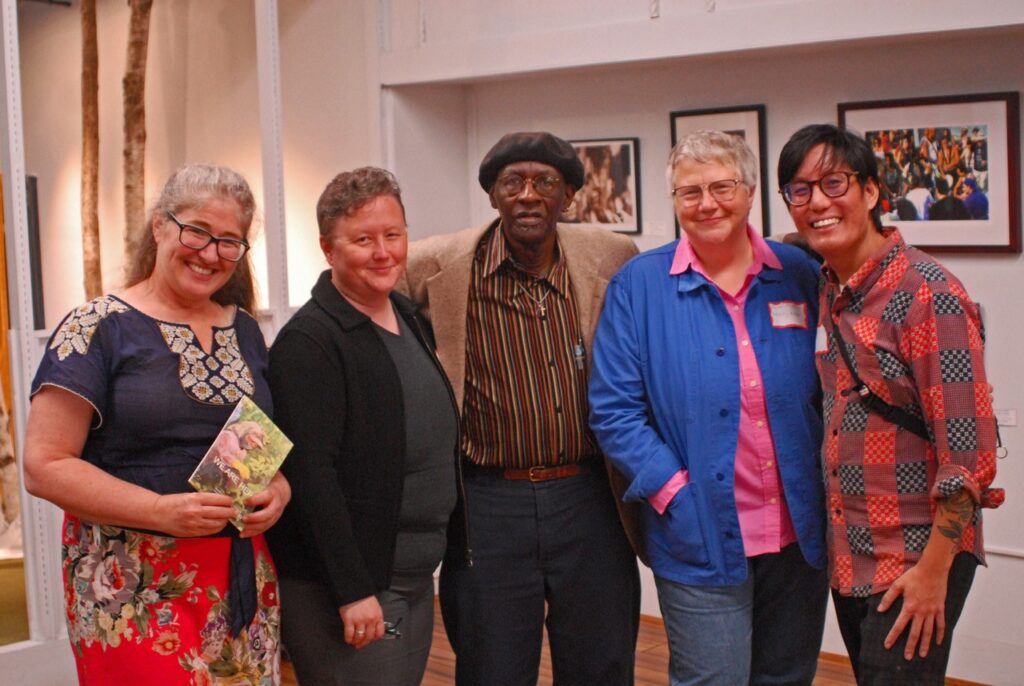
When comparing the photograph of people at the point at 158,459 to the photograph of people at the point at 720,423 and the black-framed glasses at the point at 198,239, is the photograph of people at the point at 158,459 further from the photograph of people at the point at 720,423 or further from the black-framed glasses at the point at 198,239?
the photograph of people at the point at 720,423

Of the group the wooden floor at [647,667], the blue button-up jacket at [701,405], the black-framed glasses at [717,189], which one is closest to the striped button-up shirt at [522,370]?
the blue button-up jacket at [701,405]

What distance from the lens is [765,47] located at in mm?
4371

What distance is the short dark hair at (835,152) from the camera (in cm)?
250

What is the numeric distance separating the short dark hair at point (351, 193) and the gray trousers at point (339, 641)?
77cm

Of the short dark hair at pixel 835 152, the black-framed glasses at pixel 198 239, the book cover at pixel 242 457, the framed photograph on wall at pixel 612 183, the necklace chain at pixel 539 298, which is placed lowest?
the book cover at pixel 242 457

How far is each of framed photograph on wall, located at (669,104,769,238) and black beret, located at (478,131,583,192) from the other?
204 centimetres

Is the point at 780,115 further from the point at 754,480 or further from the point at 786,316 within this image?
the point at 754,480

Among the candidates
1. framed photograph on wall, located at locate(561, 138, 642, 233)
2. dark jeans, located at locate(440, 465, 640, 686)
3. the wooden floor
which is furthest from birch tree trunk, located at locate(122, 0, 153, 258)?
dark jeans, located at locate(440, 465, 640, 686)

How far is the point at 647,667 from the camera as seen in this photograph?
468 cm

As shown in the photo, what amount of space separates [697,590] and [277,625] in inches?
37.3

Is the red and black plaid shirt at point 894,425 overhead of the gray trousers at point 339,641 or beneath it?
overhead

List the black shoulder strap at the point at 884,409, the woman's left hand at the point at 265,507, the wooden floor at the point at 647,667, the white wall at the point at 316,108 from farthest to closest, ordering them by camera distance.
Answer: the white wall at the point at 316,108, the wooden floor at the point at 647,667, the black shoulder strap at the point at 884,409, the woman's left hand at the point at 265,507

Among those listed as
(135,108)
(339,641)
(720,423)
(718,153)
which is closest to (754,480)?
(720,423)

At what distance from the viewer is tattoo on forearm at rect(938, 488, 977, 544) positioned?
2295mm
